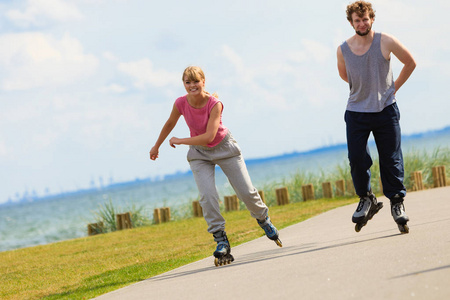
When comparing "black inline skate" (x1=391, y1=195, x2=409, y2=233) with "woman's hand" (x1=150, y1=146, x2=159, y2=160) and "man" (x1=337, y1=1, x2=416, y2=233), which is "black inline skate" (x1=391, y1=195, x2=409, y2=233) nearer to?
"man" (x1=337, y1=1, x2=416, y2=233)

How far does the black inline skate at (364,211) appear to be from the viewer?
6617mm

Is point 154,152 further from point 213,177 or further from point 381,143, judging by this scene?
point 381,143

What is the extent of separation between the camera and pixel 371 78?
628 centimetres

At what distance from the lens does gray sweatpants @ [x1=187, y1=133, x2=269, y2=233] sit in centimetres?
642

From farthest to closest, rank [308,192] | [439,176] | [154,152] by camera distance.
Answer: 1. [308,192]
2. [439,176]
3. [154,152]

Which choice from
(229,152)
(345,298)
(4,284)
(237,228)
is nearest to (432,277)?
(345,298)

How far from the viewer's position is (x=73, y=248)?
12141 millimetres

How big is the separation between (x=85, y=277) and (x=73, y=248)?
456cm

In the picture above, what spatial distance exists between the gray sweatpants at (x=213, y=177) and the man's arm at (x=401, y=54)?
1668 mm

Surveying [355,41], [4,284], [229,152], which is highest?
[355,41]

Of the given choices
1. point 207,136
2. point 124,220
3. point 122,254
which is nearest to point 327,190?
point 124,220

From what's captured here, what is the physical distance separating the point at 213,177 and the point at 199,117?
1.95 feet

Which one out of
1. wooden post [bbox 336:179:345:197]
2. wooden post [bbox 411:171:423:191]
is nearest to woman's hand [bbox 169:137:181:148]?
wooden post [bbox 411:171:423:191]

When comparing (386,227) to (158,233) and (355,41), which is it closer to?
(355,41)
